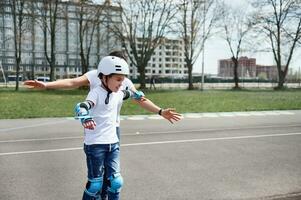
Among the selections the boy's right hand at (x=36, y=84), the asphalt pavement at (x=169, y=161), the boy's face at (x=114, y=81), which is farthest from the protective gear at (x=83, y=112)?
the asphalt pavement at (x=169, y=161)

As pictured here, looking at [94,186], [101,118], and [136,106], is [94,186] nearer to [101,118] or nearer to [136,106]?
[101,118]

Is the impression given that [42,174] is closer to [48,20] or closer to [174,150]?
[174,150]

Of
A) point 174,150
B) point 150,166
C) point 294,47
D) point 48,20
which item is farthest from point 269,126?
point 294,47

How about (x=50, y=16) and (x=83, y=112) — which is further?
(x=50, y=16)

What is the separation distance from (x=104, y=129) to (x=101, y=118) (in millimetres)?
116

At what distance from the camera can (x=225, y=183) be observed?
5770 millimetres

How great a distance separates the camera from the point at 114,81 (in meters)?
3.89

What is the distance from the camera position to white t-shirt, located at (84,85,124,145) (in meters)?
3.89

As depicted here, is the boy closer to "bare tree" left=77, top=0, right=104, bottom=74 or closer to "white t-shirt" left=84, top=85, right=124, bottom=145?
"white t-shirt" left=84, top=85, right=124, bottom=145

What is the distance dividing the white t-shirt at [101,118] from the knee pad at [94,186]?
1.32ft

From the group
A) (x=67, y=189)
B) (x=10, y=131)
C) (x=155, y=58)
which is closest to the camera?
(x=67, y=189)

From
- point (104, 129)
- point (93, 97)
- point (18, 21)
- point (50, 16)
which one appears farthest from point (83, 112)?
point (18, 21)

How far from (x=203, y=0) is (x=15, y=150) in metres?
46.7

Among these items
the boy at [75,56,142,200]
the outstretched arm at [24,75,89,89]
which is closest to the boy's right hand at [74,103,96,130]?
the boy at [75,56,142,200]
